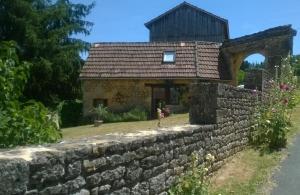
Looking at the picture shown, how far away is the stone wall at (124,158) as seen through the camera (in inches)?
154

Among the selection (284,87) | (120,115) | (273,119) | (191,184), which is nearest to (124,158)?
(191,184)

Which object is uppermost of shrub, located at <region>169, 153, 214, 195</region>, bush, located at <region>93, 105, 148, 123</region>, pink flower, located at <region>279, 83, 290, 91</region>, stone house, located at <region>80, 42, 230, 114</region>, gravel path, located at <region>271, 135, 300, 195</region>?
stone house, located at <region>80, 42, 230, 114</region>

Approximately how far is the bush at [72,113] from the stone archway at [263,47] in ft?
32.3

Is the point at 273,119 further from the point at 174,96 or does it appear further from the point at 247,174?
the point at 174,96

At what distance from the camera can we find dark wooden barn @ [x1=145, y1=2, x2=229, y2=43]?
128ft

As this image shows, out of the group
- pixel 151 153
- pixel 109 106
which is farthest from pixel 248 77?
pixel 109 106

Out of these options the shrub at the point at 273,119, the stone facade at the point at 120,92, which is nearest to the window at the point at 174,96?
the stone facade at the point at 120,92

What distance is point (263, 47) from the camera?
28.0 m

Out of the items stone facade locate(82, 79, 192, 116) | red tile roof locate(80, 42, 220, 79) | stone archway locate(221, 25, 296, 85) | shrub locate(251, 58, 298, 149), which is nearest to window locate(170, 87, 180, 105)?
stone facade locate(82, 79, 192, 116)

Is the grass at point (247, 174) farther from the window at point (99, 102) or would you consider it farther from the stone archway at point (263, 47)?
the window at point (99, 102)

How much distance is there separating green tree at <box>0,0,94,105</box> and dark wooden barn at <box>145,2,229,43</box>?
8338 millimetres

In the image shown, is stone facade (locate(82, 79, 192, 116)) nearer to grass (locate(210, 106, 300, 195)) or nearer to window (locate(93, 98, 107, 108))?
window (locate(93, 98, 107, 108))

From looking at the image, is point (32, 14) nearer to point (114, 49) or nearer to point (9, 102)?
point (114, 49)

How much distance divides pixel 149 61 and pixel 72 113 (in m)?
6.21
